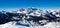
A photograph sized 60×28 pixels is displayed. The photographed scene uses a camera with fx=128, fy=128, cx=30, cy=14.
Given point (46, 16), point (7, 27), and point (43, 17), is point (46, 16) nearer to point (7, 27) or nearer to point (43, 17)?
point (43, 17)

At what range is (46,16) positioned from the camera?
24.5 feet

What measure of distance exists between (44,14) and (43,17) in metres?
0.21

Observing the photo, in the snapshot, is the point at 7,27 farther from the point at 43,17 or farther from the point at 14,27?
the point at 43,17

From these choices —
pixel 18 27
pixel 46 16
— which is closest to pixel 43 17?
pixel 46 16

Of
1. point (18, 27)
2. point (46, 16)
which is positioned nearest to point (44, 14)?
point (46, 16)

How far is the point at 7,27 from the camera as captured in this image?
3.37m

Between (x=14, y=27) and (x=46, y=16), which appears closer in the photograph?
(x=14, y=27)

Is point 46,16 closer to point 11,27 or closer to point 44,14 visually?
point 44,14

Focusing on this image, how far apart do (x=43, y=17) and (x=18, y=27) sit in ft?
13.8

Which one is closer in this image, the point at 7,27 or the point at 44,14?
the point at 7,27

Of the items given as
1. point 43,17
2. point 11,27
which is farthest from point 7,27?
point 43,17

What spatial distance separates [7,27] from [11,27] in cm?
11

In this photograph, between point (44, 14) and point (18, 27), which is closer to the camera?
point (18, 27)

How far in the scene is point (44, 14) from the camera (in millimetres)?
7527
